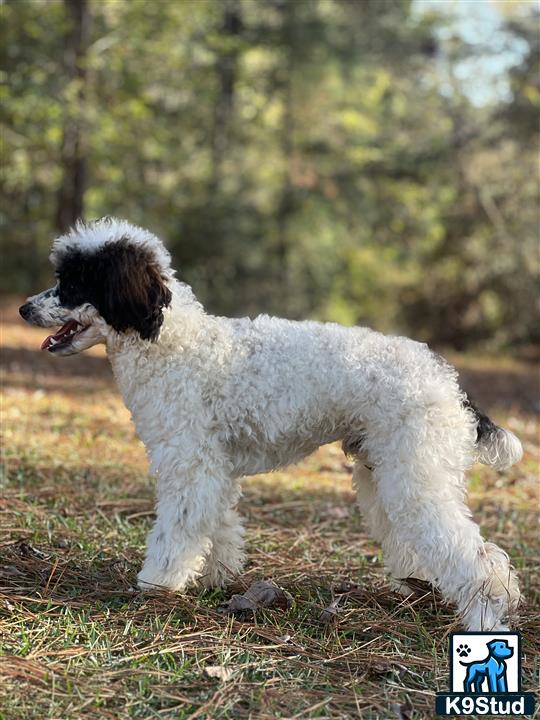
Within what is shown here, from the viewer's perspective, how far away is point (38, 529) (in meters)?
4.89

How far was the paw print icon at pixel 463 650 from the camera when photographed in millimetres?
3434

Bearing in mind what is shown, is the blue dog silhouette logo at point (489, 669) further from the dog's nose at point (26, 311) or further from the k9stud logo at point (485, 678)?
the dog's nose at point (26, 311)

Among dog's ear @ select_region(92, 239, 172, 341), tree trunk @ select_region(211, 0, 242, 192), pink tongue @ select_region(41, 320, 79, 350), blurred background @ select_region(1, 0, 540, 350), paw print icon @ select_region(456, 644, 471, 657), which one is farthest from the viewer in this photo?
tree trunk @ select_region(211, 0, 242, 192)

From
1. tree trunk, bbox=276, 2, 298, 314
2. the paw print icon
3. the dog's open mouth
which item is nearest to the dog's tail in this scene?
the paw print icon

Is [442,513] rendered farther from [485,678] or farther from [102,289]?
[102,289]

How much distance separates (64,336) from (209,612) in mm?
1496

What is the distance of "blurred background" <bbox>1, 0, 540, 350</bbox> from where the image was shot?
16.3 meters

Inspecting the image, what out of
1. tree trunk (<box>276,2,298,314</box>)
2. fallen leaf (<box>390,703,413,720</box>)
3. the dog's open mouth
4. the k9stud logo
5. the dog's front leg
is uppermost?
tree trunk (<box>276,2,298,314</box>)

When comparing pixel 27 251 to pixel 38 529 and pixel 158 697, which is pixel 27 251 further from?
pixel 158 697

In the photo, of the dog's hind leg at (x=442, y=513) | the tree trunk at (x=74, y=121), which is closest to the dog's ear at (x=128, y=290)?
the dog's hind leg at (x=442, y=513)

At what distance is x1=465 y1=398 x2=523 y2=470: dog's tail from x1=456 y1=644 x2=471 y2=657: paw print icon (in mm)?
1021

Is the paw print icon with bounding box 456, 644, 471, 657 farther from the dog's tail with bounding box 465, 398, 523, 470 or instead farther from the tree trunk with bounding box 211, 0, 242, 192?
the tree trunk with bounding box 211, 0, 242, 192

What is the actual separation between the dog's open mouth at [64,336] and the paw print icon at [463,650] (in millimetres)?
2254

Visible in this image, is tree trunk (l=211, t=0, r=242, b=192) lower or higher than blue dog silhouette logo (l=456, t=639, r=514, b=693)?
higher
